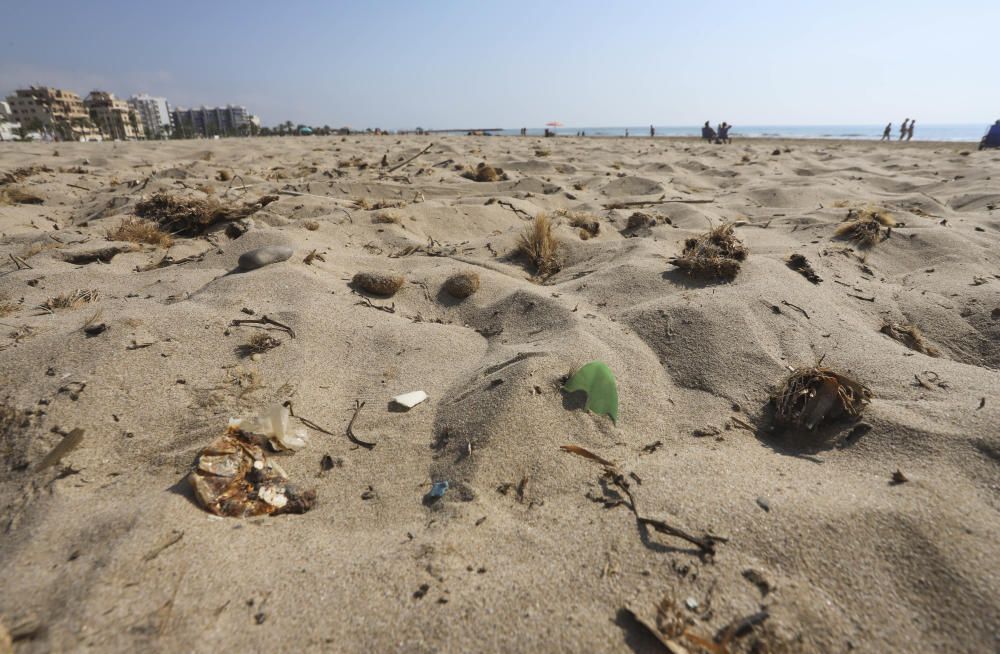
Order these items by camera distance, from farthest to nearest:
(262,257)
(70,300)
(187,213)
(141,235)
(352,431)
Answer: (187,213), (141,235), (262,257), (70,300), (352,431)

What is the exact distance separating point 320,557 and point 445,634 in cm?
41

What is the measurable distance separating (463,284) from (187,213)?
8.19ft

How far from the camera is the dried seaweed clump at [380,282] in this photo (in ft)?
9.21

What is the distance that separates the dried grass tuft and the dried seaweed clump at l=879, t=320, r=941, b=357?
164 inches

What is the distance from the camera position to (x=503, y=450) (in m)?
1.58

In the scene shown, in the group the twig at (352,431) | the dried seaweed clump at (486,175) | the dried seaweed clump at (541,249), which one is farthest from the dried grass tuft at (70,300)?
the dried seaweed clump at (486,175)

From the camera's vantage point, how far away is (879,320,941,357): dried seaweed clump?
87.0 inches

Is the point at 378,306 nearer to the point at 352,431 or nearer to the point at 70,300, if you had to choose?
the point at 352,431

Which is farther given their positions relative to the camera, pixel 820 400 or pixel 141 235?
pixel 141 235

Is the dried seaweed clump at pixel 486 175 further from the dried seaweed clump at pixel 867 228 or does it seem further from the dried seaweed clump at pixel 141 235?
the dried seaweed clump at pixel 867 228

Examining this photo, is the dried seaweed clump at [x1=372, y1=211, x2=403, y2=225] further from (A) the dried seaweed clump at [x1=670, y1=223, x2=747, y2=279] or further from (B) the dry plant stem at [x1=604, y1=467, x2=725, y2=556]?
(B) the dry plant stem at [x1=604, y1=467, x2=725, y2=556]

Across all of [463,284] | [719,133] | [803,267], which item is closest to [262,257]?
[463,284]

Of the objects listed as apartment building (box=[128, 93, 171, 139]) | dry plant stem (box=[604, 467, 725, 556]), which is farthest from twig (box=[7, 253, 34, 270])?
apartment building (box=[128, 93, 171, 139])

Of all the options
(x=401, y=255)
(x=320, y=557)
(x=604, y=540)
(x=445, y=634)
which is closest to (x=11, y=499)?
(x=320, y=557)
